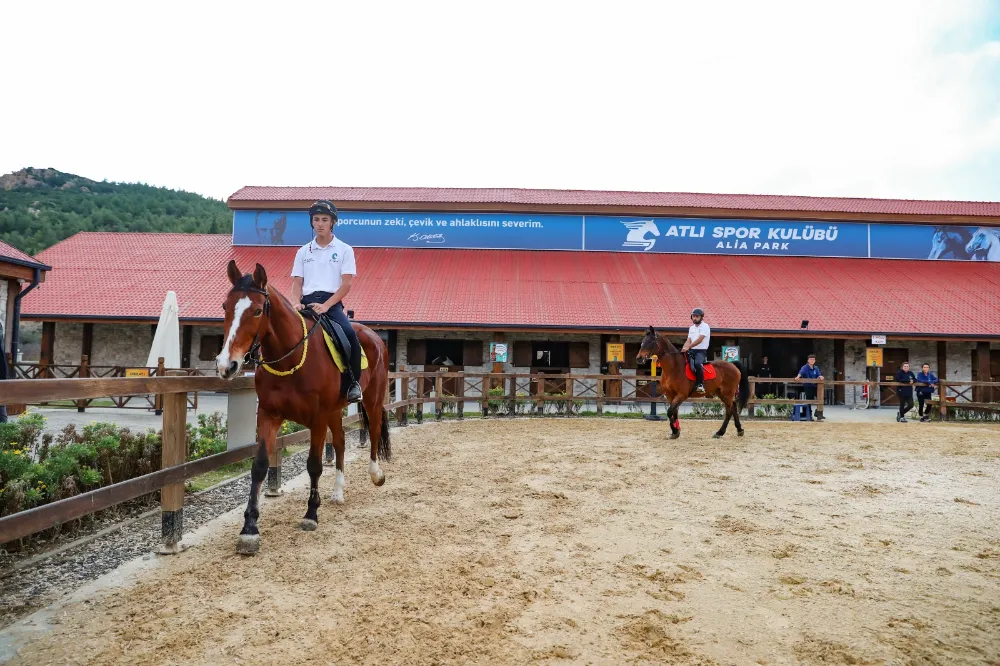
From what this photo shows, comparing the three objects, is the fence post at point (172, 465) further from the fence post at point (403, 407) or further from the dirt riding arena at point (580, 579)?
the fence post at point (403, 407)

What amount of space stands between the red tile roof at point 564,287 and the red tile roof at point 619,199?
2.42m

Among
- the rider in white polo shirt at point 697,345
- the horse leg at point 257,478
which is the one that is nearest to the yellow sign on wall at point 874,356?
the rider in white polo shirt at point 697,345

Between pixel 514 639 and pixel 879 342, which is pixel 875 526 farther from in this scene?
pixel 879 342

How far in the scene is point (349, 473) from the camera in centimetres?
684

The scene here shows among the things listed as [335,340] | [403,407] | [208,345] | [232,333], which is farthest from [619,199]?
[232,333]

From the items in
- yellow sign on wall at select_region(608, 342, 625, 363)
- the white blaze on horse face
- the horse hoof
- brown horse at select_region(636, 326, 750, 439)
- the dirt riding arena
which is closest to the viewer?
the dirt riding arena

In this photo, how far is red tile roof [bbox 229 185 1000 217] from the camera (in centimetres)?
2498

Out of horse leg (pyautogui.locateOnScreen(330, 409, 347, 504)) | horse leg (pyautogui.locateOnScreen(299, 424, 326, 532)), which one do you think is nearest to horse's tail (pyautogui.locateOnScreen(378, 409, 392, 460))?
horse leg (pyautogui.locateOnScreen(330, 409, 347, 504))

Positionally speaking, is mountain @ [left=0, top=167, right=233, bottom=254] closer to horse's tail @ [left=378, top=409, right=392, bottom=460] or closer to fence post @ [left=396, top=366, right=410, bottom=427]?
fence post @ [left=396, top=366, right=410, bottom=427]

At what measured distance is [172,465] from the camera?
4.07 metres

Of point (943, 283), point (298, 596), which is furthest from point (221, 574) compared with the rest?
point (943, 283)

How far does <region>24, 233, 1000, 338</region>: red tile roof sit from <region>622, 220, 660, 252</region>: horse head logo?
679mm

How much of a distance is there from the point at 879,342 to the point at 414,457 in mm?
18063

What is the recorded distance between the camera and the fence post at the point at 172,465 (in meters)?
4.00
